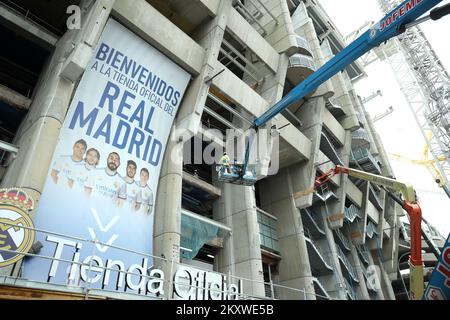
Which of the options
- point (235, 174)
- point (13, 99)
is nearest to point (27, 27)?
point (13, 99)

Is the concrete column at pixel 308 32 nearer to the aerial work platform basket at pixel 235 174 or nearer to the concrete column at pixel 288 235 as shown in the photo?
the concrete column at pixel 288 235

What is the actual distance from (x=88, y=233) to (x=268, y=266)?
20.9m

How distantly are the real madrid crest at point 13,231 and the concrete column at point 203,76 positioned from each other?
14.1 metres

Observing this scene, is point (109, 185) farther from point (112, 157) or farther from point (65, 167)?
point (65, 167)

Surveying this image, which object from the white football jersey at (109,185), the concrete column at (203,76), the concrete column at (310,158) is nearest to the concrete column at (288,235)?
the concrete column at (310,158)

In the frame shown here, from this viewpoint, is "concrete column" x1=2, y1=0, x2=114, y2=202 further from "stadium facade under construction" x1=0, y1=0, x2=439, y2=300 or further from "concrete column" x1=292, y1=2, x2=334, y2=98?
"concrete column" x1=292, y1=2, x2=334, y2=98

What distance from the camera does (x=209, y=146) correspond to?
29797 millimetres

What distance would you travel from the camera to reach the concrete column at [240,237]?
25.9m

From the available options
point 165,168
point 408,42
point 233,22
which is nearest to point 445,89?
point 408,42

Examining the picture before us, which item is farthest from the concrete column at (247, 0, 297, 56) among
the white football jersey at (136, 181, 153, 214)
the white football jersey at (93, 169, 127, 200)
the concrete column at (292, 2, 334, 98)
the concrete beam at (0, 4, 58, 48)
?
the white football jersey at (93, 169, 127, 200)

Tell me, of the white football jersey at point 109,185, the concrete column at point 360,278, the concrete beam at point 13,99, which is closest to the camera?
the white football jersey at point 109,185

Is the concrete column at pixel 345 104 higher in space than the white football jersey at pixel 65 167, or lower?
higher

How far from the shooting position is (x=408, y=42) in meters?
60.4

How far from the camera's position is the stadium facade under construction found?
16.8 m
